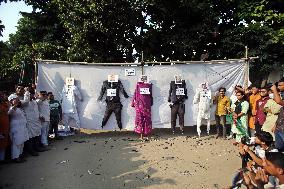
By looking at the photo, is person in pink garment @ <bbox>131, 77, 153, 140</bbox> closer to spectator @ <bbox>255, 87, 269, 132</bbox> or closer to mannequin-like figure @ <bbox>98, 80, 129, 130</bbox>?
mannequin-like figure @ <bbox>98, 80, 129, 130</bbox>

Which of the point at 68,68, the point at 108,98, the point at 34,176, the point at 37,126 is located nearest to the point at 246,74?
the point at 108,98

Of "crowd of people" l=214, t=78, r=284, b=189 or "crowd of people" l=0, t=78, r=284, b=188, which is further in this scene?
"crowd of people" l=0, t=78, r=284, b=188

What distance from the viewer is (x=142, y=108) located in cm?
1123

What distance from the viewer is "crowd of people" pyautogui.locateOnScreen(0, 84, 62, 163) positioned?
796 centimetres

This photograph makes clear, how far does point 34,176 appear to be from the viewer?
23.1ft

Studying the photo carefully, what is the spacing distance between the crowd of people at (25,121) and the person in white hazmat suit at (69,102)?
0.39 m

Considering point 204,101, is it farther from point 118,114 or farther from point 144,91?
point 118,114

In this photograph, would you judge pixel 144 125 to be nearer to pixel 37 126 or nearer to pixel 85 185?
pixel 37 126

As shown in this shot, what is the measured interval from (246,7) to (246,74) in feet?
20.5

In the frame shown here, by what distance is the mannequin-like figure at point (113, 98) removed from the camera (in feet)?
37.9

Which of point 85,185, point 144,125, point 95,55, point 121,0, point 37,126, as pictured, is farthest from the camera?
point 95,55

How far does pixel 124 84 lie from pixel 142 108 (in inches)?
45.6

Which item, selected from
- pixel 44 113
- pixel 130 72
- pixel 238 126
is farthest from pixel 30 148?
pixel 238 126

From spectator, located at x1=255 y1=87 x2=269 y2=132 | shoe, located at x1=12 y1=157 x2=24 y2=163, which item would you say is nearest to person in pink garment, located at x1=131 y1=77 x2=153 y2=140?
spectator, located at x1=255 y1=87 x2=269 y2=132
